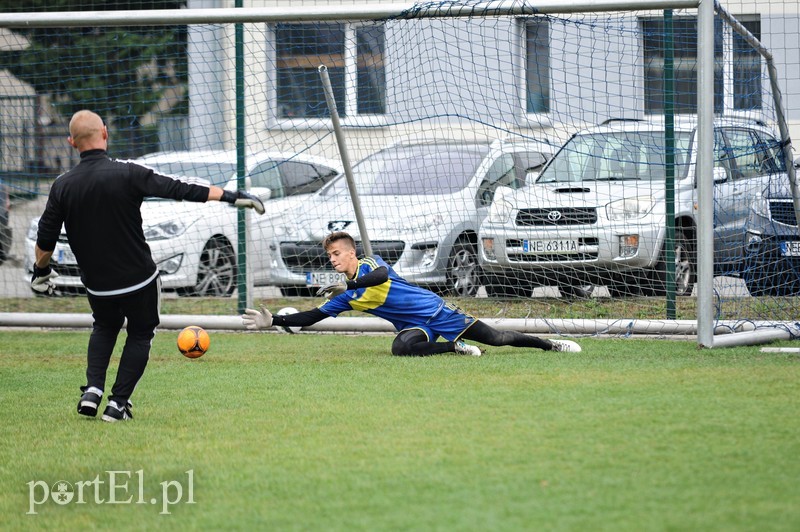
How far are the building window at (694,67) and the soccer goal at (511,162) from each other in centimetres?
2

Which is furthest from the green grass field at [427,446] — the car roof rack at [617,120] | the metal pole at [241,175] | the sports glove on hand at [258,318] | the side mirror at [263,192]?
the side mirror at [263,192]

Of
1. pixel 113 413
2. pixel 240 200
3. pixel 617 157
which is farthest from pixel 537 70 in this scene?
pixel 113 413

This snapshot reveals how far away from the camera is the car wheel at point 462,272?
34.3 ft

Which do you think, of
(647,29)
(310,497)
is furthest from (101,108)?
(310,497)

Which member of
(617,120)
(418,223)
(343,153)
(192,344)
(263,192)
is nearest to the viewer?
(192,344)

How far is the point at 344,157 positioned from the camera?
10031 millimetres

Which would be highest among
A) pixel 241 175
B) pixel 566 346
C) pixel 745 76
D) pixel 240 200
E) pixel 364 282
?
pixel 745 76

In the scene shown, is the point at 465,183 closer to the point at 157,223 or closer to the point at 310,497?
the point at 157,223

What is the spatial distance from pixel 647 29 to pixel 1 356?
6.17 metres

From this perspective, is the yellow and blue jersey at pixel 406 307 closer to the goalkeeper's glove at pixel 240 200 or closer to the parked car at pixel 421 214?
the parked car at pixel 421 214

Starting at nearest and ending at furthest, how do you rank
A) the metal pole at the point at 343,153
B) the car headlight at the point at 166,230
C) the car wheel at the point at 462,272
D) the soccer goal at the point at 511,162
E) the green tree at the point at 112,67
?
the soccer goal at the point at 511,162 < the metal pole at the point at 343,153 < the car wheel at the point at 462,272 < the car headlight at the point at 166,230 < the green tree at the point at 112,67

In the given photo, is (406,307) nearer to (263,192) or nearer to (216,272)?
(216,272)

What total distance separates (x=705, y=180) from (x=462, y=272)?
2.79m

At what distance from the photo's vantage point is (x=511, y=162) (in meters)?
10.7
